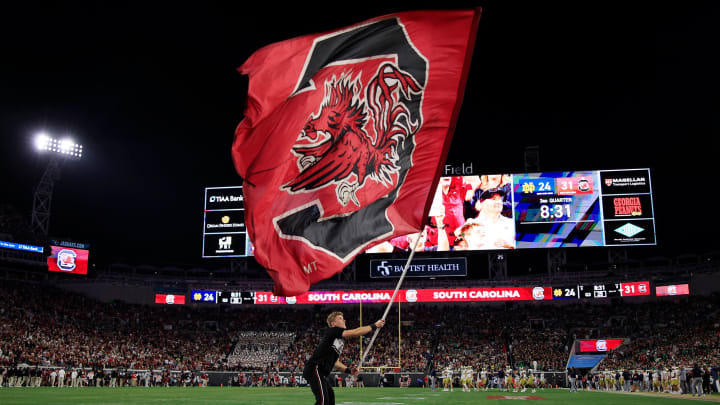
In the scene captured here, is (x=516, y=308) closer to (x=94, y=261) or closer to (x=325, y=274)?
(x=94, y=261)

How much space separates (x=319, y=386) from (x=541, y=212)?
135 feet

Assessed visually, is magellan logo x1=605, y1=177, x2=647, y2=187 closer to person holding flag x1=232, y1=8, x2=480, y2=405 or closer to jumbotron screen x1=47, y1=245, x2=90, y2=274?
person holding flag x1=232, y1=8, x2=480, y2=405

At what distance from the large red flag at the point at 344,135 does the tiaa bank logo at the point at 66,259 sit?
48.0 m

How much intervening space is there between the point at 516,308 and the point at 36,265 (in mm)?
43943

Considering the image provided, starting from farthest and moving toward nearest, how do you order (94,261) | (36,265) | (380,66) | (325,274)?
(94,261) → (36,265) → (380,66) → (325,274)

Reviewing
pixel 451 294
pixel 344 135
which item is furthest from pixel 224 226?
pixel 344 135

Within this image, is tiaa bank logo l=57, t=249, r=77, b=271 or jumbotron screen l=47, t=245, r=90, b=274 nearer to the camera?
jumbotron screen l=47, t=245, r=90, b=274

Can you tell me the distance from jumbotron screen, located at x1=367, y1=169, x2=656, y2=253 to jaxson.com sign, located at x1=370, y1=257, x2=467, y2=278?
152 centimetres

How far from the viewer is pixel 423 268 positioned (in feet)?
161

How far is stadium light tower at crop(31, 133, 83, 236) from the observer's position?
5250 centimetres

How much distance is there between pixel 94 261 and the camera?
2231 inches

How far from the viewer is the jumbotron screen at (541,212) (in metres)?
46.5

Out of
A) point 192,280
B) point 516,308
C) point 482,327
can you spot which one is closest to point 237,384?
point 192,280

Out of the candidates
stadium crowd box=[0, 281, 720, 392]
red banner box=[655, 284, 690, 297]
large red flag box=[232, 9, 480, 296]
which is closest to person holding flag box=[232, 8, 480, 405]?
large red flag box=[232, 9, 480, 296]
